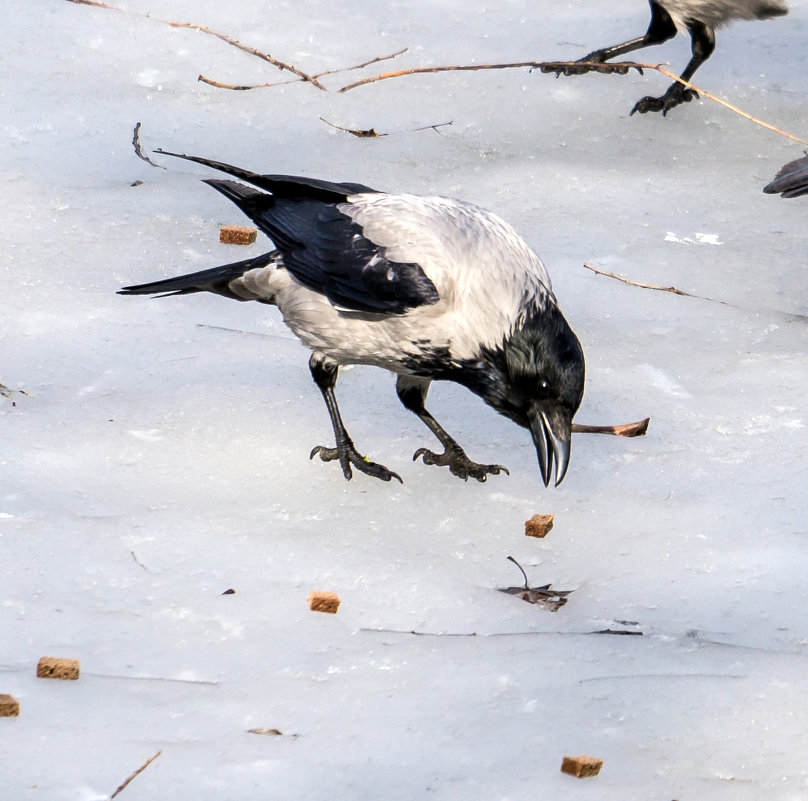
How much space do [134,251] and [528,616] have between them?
93.3 inches

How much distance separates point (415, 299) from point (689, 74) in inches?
140

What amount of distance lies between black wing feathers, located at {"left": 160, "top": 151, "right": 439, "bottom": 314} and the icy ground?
51 centimetres

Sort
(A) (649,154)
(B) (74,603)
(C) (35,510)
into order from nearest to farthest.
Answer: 1. (B) (74,603)
2. (C) (35,510)
3. (A) (649,154)

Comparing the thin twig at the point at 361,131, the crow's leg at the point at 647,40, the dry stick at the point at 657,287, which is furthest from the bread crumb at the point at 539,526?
the crow's leg at the point at 647,40

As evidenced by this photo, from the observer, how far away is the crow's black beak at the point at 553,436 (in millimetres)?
3303

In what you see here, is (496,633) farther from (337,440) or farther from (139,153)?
(139,153)

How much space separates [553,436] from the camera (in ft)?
10.9

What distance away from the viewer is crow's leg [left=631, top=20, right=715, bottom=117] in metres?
6.23

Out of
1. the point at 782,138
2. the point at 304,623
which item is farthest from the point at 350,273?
the point at 782,138

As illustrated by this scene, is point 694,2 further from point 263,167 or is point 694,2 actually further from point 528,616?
point 528,616

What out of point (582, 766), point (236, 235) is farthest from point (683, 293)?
point (582, 766)

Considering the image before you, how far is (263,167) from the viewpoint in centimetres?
550

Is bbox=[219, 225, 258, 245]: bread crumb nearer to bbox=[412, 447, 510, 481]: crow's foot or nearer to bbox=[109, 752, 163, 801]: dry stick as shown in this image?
bbox=[412, 447, 510, 481]: crow's foot

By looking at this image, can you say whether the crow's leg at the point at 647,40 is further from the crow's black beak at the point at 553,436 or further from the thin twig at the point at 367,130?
the crow's black beak at the point at 553,436
